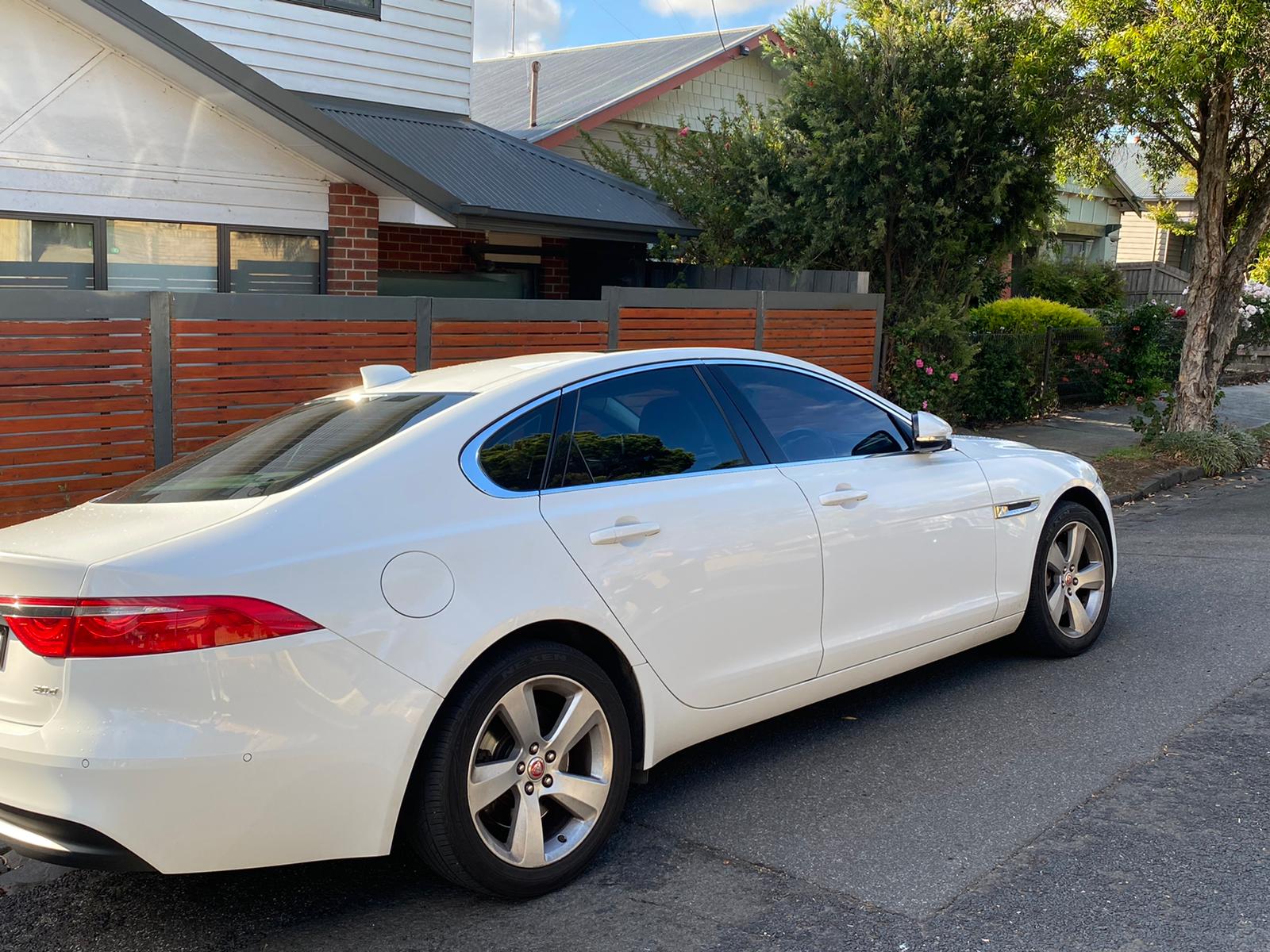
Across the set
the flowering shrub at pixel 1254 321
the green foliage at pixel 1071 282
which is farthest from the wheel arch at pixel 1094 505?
the green foliage at pixel 1071 282

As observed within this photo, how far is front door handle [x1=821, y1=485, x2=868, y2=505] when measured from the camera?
15.0 ft

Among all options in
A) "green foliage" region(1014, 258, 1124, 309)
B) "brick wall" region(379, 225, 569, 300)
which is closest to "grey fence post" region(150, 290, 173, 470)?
"brick wall" region(379, 225, 569, 300)

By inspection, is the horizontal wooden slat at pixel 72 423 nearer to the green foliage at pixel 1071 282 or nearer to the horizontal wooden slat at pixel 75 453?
the horizontal wooden slat at pixel 75 453

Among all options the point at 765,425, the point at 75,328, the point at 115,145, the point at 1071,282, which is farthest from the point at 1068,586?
the point at 1071,282

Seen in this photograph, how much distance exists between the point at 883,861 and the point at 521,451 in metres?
1.71

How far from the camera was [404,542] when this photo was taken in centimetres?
342

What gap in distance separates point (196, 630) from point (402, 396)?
1411 millimetres

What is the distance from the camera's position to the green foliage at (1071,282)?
24953 millimetres

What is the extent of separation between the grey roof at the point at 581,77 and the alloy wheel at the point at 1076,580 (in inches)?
482

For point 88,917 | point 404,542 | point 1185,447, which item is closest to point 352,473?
point 404,542

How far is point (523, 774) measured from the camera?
359 cm

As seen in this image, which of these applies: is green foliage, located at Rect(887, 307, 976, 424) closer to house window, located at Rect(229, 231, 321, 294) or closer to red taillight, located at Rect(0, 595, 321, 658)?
house window, located at Rect(229, 231, 321, 294)

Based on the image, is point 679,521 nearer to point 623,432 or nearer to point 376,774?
point 623,432

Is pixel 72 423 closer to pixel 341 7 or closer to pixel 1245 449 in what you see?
pixel 341 7
